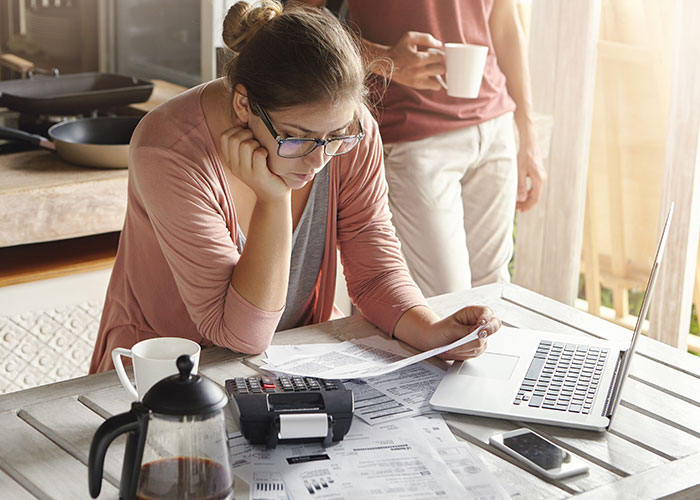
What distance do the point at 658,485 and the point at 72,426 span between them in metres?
0.74

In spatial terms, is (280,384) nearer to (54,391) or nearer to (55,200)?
(54,391)

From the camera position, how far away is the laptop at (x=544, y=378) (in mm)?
1196

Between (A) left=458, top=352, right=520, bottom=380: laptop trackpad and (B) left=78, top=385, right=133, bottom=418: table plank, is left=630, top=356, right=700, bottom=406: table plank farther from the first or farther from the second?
(B) left=78, top=385, right=133, bottom=418: table plank

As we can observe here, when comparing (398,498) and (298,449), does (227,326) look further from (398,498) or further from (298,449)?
(398,498)

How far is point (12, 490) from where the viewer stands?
38.6 inches

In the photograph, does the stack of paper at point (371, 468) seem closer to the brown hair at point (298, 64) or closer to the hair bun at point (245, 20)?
the brown hair at point (298, 64)

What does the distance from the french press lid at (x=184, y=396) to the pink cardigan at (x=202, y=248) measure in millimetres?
466

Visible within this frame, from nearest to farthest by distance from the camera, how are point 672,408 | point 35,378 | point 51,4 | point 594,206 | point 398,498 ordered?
point 398,498 < point 672,408 < point 35,378 < point 51,4 < point 594,206

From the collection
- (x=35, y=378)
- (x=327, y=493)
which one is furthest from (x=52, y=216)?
(x=327, y=493)

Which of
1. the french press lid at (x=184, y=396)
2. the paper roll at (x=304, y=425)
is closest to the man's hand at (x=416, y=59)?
the paper roll at (x=304, y=425)

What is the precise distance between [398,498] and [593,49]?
88.2 inches

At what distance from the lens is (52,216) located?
7.03 ft

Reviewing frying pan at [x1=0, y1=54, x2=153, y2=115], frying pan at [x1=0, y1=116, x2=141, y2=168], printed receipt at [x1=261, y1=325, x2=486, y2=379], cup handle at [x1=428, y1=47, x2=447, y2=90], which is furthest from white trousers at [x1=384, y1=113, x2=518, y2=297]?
frying pan at [x1=0, y1=54, x2=153, y2=115]

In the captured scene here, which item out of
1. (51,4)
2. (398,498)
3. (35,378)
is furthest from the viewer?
(51,4)
